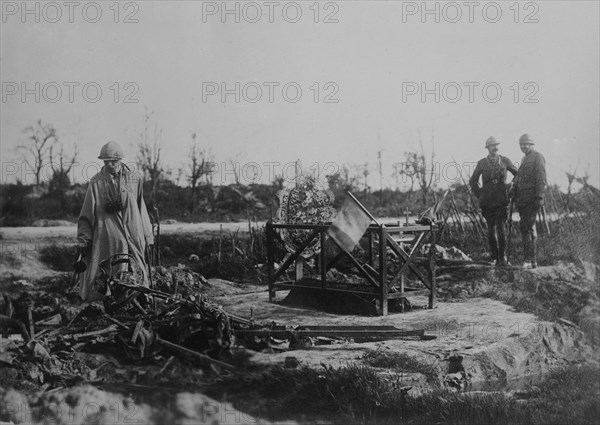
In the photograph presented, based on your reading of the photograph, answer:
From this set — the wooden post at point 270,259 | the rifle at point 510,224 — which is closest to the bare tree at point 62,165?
the wooden post at point 270,259

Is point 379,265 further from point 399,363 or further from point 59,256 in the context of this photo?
point 59,256

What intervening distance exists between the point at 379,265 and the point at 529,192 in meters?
2.02

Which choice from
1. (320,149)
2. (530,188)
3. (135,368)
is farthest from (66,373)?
(530,188)

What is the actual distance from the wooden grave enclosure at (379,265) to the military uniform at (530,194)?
111 centimetres

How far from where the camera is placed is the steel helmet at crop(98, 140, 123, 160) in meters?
6.30

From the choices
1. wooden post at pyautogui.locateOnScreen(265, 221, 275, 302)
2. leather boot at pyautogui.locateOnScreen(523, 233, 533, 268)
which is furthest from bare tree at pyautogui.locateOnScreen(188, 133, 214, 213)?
leather boot at pyautogui.locateOnScreen(523, 233, 533, 268)

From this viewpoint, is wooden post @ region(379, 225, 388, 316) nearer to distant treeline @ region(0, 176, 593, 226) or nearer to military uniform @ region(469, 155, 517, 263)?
distant treeline @ region(0, 176, 593, 226)

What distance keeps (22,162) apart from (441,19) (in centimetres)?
464

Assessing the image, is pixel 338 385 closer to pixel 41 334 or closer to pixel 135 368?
pixel 135 368

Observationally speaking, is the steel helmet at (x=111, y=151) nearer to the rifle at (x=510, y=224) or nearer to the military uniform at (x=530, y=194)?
the military uniform at (x=530, y=194)

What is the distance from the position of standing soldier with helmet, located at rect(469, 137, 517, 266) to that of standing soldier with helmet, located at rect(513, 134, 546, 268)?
0.16 metres

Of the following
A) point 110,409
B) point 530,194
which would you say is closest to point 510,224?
point 530,194

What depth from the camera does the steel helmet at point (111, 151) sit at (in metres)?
6.30

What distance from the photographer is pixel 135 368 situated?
16.8ft
